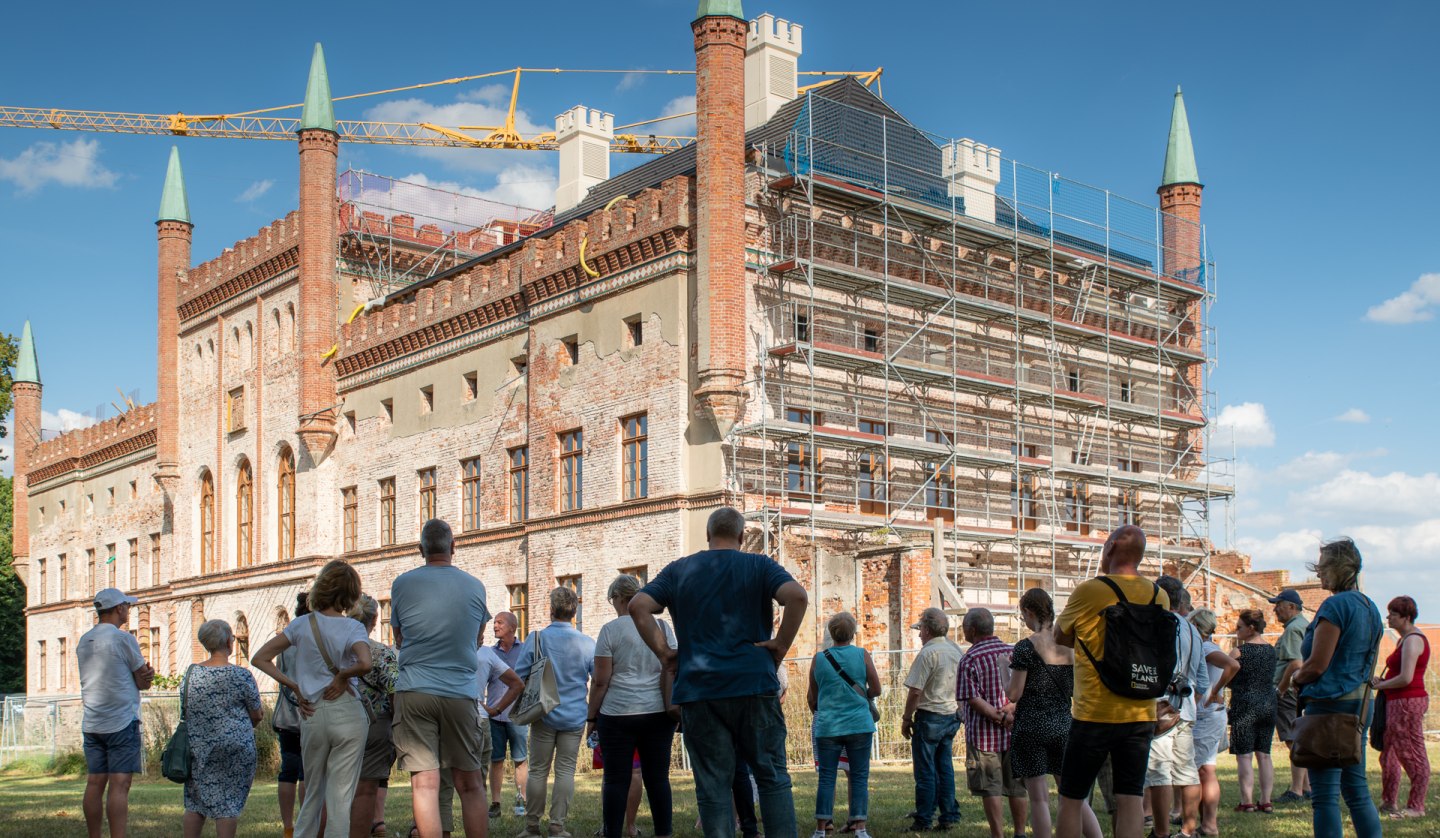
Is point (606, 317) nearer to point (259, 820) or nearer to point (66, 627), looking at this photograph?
point (259, 820)

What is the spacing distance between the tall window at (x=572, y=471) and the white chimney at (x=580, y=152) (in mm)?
9918

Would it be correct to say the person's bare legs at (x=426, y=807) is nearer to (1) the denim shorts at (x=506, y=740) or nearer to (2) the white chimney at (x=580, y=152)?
(1) the denim shorts at (x=506, y=740)

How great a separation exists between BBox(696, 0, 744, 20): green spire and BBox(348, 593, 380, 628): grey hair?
20.3 metres

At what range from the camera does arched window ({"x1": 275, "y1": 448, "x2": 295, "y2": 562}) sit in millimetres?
41062

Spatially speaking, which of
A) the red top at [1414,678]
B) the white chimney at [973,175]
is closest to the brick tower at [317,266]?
the white chimney at [973,175]

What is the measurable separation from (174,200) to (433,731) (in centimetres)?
4267

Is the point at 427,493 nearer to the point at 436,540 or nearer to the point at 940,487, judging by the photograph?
the point at 940,487

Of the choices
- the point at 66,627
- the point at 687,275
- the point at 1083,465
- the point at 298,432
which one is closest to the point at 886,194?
the point at 687,275

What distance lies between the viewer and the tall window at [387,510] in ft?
123

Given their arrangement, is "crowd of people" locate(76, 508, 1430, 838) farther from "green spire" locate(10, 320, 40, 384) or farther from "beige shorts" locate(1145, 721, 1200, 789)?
"green spire" locate(10, 320, 40, 384)

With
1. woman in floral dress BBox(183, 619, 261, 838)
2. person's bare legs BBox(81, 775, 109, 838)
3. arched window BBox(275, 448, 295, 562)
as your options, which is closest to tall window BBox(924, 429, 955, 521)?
arched window BBox(275, 448, 295, 562)

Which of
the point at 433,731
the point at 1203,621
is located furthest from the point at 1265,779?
the point at 433,731

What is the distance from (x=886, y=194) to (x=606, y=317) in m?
6.19

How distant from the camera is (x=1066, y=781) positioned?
7.79 metres
